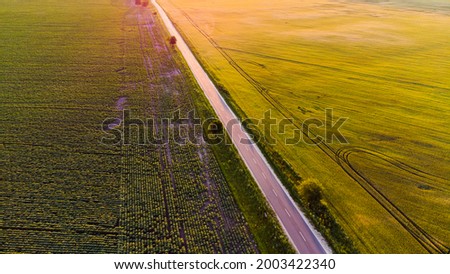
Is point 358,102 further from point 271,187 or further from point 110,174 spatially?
point 110,174

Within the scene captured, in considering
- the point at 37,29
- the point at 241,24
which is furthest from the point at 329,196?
the point at 37,29

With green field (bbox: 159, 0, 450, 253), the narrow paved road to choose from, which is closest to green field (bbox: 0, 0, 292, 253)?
the narrow paved road

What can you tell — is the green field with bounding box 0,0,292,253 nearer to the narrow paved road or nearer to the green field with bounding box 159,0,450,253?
the narrow paved road

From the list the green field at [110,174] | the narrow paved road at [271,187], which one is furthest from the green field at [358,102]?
the green field at [110,174]

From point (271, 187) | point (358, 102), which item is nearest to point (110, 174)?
point (271, 187)

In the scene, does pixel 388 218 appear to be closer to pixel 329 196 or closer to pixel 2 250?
pixel 329 196
